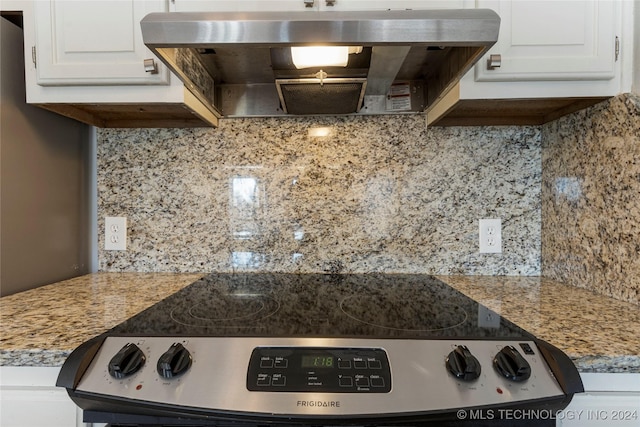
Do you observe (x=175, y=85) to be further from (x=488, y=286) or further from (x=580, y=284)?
(x=580, y=284)

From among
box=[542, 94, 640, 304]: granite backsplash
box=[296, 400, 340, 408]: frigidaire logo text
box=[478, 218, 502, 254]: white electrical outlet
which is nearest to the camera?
box=[296, 400, 340, 408]: frigidaire logo text

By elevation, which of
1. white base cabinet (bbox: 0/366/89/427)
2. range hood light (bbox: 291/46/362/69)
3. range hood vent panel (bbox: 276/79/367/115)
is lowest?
white base cabinet (bbox: 0/366/89/427)

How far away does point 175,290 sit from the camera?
0.96 metres

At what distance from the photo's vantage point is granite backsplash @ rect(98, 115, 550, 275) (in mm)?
1167

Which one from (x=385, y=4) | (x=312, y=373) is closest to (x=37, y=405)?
(x=312, y=373)

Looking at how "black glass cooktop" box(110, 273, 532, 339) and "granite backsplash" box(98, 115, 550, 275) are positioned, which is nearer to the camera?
"black glass cooktop" box(110, 273, 532, 339)

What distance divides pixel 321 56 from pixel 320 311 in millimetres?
610

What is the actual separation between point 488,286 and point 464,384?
1.85 feet

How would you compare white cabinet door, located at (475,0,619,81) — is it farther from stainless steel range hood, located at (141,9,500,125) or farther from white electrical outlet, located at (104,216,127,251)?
white electrical outlet, located at (104,216,127,251)

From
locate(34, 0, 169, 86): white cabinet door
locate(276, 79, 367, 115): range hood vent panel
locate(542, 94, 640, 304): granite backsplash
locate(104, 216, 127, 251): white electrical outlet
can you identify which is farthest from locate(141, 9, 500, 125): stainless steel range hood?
locate(104, 216, 127, 251): white electrical outlet

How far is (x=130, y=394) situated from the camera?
1.72ft

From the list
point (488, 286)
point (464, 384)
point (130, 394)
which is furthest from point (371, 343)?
point (488, 286)

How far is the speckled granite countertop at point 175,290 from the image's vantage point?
574mm

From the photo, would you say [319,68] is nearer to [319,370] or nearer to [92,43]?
[92,43]
